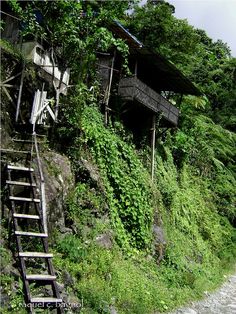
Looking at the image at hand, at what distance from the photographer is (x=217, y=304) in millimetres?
13125

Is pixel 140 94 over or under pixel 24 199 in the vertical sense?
over

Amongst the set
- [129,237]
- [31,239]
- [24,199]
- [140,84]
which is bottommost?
[129,237]

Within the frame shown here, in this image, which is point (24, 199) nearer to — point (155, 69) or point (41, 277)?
point (41, 277)

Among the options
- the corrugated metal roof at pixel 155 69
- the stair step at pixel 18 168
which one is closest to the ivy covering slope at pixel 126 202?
the corrugated metal roof at pixel 155 69

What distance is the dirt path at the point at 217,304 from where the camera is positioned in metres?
11.9

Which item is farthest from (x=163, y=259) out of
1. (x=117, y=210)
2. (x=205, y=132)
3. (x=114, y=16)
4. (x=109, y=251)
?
(x=205, y=132)

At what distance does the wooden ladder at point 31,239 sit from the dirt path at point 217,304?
4.55 m

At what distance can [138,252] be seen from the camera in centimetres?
1362

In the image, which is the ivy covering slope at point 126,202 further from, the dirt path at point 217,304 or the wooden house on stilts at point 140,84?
the wooden house on stilts at point 140,84

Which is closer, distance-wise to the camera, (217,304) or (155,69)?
(217,304)

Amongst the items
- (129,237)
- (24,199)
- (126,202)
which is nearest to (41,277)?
(24,199)

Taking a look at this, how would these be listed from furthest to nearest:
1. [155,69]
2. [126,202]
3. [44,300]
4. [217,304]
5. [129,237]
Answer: [155,69] → [126,202] → [129,237] → [217,304] → [44,300]

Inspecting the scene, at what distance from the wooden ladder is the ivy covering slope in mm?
839

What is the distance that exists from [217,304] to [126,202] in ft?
14.5
